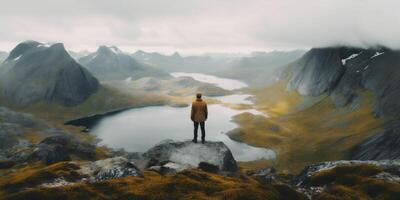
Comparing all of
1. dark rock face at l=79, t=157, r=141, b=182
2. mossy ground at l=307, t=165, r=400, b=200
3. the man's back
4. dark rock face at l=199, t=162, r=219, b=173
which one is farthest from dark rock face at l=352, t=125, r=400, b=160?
dark rock face at l=79, t=157, r=141, b=182

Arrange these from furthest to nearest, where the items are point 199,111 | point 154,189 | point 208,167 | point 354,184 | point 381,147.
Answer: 1. point 381,147
2. point 199,111
3. point 208,167
4. point 354,184
5. point 154,189

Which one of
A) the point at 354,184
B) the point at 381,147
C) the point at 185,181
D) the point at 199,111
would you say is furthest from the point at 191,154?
the point at 381,147

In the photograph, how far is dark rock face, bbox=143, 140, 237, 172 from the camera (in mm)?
51281

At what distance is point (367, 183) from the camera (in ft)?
133

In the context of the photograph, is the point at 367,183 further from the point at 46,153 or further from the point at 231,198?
the point at 46,153

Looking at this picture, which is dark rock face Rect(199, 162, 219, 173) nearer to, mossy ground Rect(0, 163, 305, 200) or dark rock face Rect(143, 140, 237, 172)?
dark rock face Rect(143, 140, 237, 172)

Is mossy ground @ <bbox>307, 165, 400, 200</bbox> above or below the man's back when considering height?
below

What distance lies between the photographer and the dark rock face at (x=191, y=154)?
51.3m

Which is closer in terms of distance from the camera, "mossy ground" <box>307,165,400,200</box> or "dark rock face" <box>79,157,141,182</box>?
"mossy ground" <box>307,165,400,200</box>

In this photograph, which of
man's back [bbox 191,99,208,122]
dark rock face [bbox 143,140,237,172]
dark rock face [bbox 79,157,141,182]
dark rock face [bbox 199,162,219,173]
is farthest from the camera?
dark rock face [bbox 143,140,237,172]

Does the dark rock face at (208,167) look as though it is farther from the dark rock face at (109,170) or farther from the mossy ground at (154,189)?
the dark rock face at (109,170)

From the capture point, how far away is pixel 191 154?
2067 inches

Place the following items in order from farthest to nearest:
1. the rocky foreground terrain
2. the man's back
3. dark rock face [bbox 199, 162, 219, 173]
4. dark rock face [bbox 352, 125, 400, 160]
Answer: dark rock face [bbox 352, 125, 400, 160] → the man's back → dark rock face [bbox 199, 162, 219, 173] → the rocky foreground terrain

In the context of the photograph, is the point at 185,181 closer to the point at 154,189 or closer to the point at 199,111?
the point at 154,189
